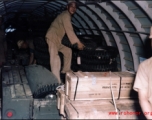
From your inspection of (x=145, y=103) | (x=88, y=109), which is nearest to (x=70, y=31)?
(x=88, y=109)

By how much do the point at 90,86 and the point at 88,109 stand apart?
0.46 metres

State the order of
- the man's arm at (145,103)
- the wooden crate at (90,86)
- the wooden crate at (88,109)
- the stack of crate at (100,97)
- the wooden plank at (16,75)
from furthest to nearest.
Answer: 1. the wooden plank at (16,75)
2. the wooden crate at (90,86)
3. the stack of crate at (100,97)
4. the wooden crate at (88,109)
5. the man's arm at (145,103)

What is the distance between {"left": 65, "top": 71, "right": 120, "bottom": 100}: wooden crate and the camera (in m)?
3.56

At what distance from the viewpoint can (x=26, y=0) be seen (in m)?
10.1

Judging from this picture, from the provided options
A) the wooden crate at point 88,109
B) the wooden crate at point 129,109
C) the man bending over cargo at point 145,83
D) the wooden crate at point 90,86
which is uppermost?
the man bending over cargo at point 145,83

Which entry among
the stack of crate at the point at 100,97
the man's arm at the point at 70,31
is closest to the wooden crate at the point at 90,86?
the stack of crate at the point at 100,97

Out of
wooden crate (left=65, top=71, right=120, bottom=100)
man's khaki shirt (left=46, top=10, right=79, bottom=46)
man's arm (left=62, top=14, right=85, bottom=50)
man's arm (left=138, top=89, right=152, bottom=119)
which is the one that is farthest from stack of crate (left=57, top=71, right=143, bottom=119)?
man's khaki shirt (left=46, top=10, right=79, bottom=46)

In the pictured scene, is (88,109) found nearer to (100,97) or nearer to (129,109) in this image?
(100,97)

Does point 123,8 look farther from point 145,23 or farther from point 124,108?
point 124,108

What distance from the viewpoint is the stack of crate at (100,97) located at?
129 inches

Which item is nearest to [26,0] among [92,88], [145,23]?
[145,23]

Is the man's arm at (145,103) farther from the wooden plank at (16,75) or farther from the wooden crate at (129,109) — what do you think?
the wooden plank at (16,75)

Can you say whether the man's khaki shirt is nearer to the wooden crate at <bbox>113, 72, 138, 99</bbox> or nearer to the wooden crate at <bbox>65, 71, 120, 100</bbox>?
the wooden crate at <bbox>65, 71, 120, 100</bbox>

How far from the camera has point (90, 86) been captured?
3633mm
